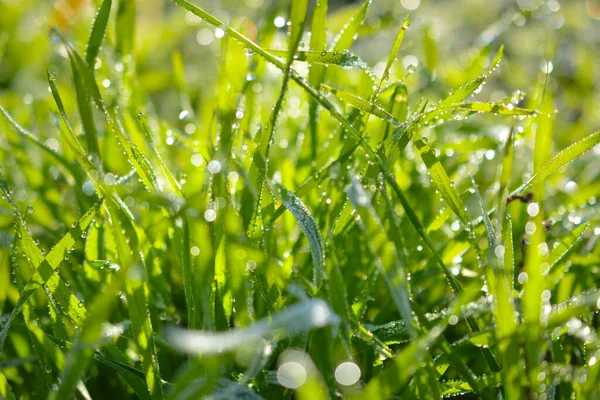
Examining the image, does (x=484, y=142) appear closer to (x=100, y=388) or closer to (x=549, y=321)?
(x=549, y=321)

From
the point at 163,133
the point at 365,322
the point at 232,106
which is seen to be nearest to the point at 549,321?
the point at 365,322

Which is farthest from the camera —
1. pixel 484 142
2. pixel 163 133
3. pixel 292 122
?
pixel 292 122

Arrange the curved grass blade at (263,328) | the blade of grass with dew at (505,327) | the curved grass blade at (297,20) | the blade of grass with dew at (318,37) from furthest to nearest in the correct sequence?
the blade of grass with dew at (318,37) < the curved grass blade at (297,20) < the blade of grass with dew at (505,327) < the curved grass blade at (263,328)

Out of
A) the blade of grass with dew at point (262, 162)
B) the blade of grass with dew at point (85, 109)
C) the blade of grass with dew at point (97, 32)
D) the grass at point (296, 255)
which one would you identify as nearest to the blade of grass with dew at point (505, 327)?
the grass at point (296, 255)

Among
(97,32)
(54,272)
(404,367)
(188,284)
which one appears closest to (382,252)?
(404,367)

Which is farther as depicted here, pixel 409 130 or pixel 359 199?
pixel 409 130

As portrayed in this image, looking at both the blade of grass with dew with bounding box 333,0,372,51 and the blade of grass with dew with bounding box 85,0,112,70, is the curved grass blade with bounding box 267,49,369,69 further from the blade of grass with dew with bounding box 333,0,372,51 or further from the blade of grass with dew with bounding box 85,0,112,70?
the blade of grass with dew with bounding box 85,0,112,70

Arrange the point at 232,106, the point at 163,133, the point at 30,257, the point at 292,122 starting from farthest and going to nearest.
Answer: the point at 292,122
the point at 163,133
the point at 232,106
the point at 30,257

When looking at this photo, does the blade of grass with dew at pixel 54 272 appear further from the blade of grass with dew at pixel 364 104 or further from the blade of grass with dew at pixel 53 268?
the blade of grass with dew at pixel 364 104
